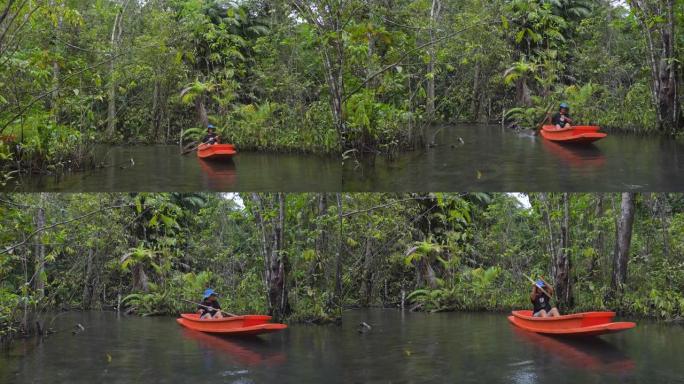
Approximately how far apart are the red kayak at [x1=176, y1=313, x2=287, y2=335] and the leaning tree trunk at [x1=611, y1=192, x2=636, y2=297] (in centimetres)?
551

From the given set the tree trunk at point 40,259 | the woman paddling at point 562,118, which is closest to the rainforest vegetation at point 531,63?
the woman paddling at point 562,118

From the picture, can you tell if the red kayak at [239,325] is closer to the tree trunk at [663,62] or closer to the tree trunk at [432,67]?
the tree trunk at [432,67]

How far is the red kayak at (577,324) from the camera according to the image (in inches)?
284

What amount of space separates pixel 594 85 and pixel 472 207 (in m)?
2.67

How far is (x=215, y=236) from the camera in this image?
9875mm

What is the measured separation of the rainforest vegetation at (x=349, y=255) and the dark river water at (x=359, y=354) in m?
0.40

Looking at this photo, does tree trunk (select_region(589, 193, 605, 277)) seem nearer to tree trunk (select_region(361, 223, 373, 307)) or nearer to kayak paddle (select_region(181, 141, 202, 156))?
tree trunk (select_region(361, 223, 373, 307))

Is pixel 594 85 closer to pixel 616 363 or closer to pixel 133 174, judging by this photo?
pixel 616 363

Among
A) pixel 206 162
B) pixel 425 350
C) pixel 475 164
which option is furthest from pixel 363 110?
pixel 425 350

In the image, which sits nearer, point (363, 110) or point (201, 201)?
point (363, 110)

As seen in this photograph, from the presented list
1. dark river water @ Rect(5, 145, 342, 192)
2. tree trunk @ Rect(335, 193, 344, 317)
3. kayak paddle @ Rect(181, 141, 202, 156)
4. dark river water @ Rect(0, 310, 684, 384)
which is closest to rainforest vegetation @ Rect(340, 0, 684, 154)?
dark river water @ Rect(5, 145, 342, 192)

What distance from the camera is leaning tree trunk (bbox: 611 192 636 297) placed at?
31.9 feet

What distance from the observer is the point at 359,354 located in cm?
753

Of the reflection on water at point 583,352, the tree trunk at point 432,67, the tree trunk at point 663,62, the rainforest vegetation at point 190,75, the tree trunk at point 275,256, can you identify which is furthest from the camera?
the tree trunk at point 275,256
